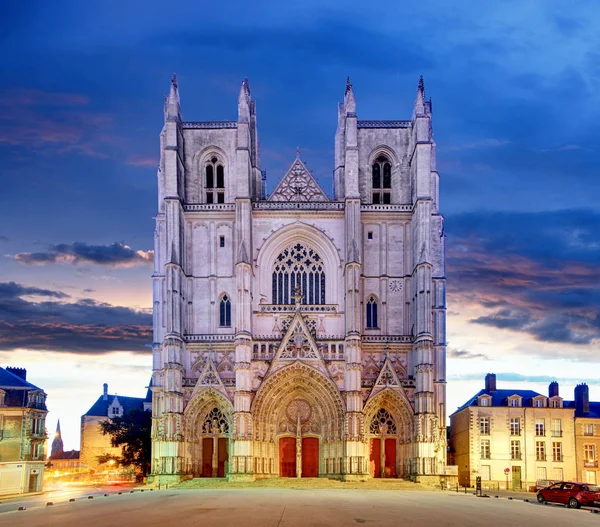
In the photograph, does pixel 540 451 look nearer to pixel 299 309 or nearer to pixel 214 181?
pixel 299 309

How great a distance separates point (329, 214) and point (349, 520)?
32.1 m

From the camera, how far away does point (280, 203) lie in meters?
52.4

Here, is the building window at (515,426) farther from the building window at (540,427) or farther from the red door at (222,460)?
the red door at (222,460)

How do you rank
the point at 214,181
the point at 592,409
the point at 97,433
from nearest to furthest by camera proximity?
1. the point at 214,181
2. the point at 592,409
3. the point at 97,433

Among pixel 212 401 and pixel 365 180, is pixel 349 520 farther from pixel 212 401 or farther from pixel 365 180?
pixel 365 180

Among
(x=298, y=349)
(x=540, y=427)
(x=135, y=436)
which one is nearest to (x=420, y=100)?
(x=298, y=349)

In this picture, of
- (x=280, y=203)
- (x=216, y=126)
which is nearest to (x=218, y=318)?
(x=280, y=203)

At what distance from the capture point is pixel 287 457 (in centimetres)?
4978

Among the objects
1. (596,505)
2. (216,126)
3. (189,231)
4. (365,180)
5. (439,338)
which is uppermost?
(216,126)

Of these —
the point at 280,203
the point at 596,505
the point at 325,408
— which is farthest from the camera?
the point at 280,203

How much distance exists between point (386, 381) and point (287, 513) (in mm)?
25739

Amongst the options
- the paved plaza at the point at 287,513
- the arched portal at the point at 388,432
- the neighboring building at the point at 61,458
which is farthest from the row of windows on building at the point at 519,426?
the neighboring building at the point at 61,458

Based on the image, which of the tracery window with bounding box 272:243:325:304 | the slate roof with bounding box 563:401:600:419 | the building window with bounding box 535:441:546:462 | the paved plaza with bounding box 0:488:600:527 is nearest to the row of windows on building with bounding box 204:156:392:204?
the tracery window with bounding box 272:243:325:304

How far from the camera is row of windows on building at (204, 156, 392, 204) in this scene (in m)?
54.1
